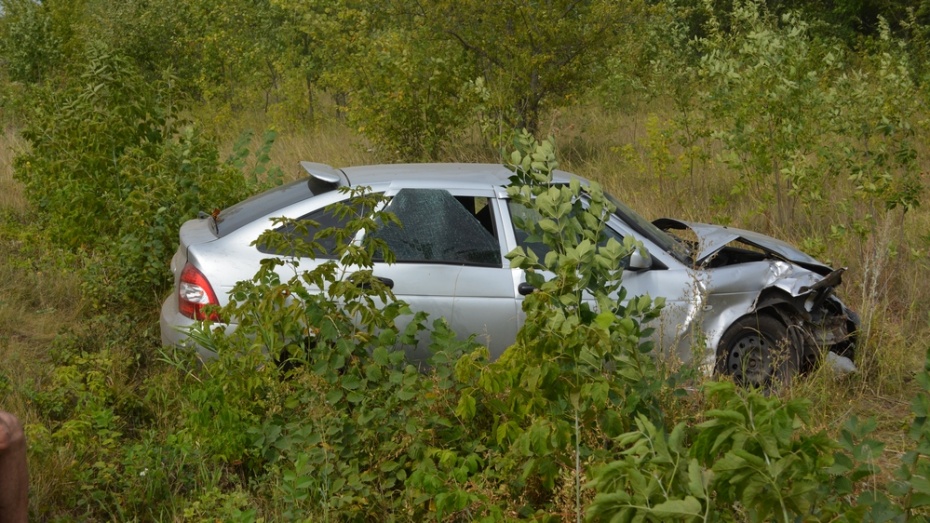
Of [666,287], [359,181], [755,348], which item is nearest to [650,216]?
[755,348]

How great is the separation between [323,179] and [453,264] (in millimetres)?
993

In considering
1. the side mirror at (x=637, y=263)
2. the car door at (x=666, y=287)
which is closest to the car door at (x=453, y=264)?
the car door at (x=666, y=287)

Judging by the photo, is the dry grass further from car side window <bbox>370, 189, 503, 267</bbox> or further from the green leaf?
the green leaf

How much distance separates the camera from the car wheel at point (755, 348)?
6203 mm

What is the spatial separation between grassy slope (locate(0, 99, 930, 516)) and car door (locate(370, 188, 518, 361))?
1.10 m

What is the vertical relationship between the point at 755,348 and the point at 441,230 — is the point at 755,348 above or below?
below

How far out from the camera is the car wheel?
6.20 m

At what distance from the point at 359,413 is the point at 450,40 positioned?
858 cm

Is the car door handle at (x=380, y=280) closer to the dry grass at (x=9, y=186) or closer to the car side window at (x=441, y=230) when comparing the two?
the car side window at (x=441, y=230)

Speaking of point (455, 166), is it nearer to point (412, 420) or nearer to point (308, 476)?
point (412, 420)

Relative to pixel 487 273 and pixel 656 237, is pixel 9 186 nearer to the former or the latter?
pixel 487 273

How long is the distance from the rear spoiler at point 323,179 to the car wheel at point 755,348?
2644mm

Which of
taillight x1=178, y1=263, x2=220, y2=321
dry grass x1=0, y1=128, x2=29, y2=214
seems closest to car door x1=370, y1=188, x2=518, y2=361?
taillight x1=178, y1=263, x2=220, y2=321

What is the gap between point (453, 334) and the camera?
4.87 metres
